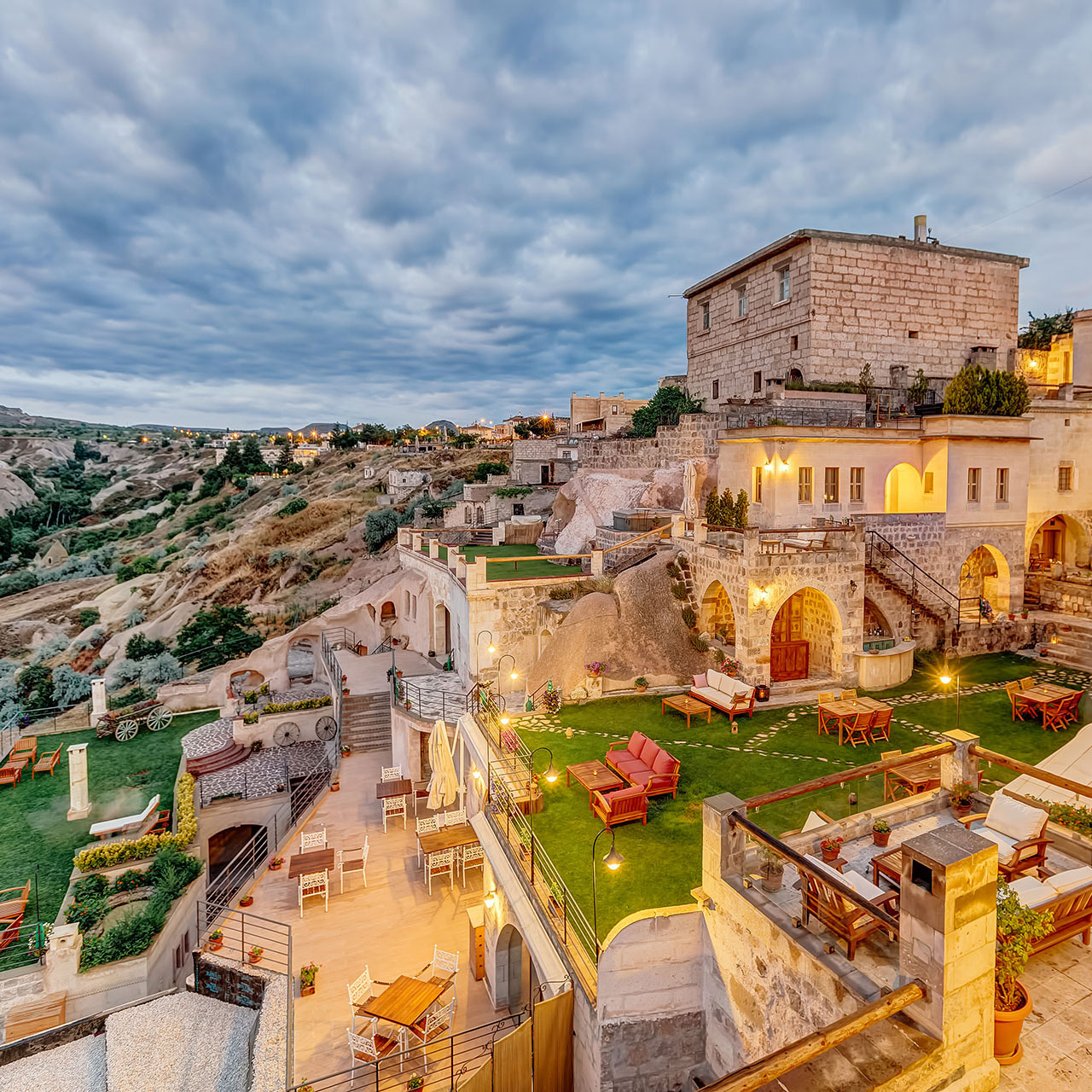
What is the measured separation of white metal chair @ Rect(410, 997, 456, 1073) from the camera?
10156mm

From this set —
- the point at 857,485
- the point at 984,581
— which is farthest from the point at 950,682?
the point at 984,581

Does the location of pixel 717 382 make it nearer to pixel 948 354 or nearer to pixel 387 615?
pixel 948 354

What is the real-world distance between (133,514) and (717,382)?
82.8 m

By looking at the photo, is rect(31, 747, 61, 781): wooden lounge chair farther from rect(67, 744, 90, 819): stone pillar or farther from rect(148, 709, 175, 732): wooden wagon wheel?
rect(67, 744, 90, 819): stone pillar

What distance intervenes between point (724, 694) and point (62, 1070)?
1466cm

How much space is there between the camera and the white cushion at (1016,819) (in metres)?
7.05

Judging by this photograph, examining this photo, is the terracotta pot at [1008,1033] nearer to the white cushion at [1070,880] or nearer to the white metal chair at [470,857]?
the white cushion at [1070,880]

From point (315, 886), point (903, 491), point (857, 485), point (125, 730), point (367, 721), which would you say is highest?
point (857, 485)

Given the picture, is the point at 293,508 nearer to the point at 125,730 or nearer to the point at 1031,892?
the point at 125,730

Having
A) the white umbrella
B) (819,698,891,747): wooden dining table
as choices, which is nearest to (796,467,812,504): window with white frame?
(819,698,891,747): wooden dining table

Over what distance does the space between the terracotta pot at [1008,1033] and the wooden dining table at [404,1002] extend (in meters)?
8.22

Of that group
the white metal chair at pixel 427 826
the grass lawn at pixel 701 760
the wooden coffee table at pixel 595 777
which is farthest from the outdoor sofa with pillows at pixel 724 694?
the white metal chair at pixel 427 826

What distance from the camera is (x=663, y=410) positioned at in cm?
3206

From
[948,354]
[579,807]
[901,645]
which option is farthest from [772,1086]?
[948,354]
